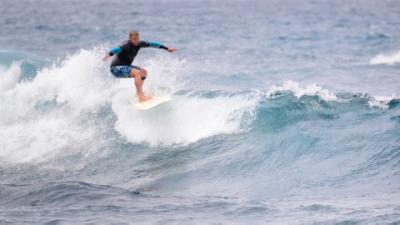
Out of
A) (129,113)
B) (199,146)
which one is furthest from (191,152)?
(129,113)

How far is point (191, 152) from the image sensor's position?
12.5 meters

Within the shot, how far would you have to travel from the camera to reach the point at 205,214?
866 centimetres

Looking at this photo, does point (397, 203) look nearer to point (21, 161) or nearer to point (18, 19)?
point (21, 161)

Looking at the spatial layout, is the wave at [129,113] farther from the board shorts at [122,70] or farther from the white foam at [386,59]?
the white foam at [386,59]

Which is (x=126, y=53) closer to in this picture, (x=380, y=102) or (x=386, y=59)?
(x=380, y=102)

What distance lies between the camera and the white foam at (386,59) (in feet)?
82.0

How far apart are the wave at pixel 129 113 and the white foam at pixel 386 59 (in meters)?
11.6

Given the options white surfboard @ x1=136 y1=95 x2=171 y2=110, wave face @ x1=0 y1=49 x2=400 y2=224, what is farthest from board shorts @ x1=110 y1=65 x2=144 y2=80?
wave face @ x1=0 y1=49 x2=400 y2=224

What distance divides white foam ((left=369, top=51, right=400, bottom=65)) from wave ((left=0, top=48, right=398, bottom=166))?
11574 mm

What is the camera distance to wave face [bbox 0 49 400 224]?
30.2 ft

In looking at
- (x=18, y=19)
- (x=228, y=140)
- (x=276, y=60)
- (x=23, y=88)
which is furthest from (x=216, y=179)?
(x=18, y=19)

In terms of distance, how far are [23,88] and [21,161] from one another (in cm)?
538

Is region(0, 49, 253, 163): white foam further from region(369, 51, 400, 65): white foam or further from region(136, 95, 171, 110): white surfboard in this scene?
region(369, 51, 400, 65): white foam

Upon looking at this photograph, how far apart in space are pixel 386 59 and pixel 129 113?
15.2 m
